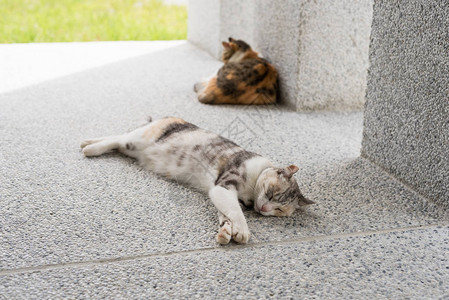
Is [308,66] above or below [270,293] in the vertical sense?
above

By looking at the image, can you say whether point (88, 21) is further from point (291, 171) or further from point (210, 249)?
point (210, 249)

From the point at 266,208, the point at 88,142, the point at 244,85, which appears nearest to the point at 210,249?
the point at 266,208

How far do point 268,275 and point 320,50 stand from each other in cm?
195

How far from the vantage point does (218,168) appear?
2.02 metres

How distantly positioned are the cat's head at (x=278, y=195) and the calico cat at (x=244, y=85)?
Answer: 147 cm

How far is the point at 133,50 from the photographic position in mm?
4711

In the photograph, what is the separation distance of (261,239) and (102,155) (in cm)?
97

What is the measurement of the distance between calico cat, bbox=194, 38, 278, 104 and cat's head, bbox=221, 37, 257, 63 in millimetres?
102

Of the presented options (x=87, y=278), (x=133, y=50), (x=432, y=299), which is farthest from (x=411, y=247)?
(x=133, y=50)

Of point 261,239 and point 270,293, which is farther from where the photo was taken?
point 261,239

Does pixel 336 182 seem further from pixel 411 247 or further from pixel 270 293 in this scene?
pixel 270 293

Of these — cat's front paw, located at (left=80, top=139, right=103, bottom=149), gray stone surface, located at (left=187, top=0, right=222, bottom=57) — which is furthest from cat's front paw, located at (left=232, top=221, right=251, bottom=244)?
gray stone surface, located at (left=187, top=0, right=222, bottom=57)

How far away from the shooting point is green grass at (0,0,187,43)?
5.20 m

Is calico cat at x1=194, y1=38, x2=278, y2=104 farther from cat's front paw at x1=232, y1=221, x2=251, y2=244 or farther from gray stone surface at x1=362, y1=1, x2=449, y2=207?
cat's front paw at x1=232, y1=221, x2=251, y2=244
